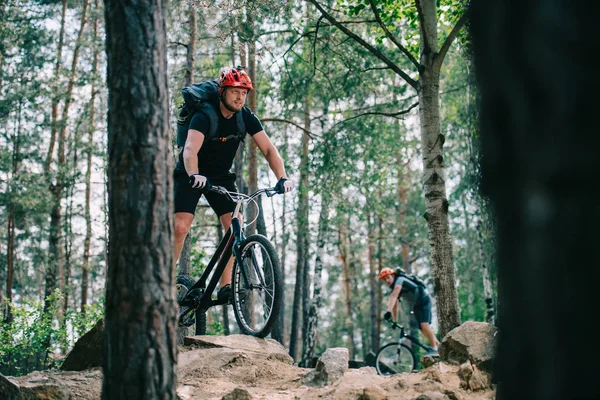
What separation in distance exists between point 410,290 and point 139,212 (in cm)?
915

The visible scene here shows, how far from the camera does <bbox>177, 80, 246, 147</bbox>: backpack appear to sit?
5.78 metres

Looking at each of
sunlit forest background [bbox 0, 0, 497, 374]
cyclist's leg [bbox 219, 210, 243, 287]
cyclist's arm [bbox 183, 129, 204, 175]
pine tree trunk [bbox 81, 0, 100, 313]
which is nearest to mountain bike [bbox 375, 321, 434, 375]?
sunlit forest background [bbox 0, 0, 497, 374]

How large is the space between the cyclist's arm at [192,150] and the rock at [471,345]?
276 centimetres

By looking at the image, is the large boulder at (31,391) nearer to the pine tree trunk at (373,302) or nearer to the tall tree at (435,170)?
the tall tree at (435,170)

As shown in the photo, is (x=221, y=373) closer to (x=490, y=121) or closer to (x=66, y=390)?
(x=66, y=390)

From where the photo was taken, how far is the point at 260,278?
588 cm

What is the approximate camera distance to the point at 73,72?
20984 millimetres

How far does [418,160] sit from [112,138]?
23.3 metres

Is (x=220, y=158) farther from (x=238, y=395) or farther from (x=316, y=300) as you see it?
(x=316, y=300)

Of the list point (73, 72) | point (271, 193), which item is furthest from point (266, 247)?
point (73, 72)

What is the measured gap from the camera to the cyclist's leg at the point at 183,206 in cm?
587

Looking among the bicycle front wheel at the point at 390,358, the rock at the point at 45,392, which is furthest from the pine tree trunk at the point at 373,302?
the rock at the point at 45,392

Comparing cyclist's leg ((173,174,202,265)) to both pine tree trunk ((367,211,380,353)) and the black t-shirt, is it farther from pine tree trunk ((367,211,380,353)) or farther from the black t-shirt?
pine tree trunk ((367,211,380,353))

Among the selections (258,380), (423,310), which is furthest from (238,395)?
(423,310)
